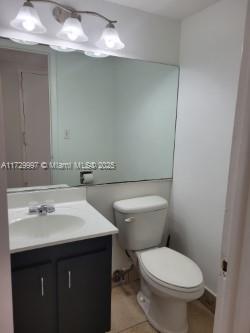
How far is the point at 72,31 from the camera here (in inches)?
59.7

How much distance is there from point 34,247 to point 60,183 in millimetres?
637

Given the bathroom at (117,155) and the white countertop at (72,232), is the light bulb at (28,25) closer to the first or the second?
the bathroom at (117,155)

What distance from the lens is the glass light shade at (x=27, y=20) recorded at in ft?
4.53

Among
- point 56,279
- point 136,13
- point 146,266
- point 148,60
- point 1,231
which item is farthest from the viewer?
point 148,60

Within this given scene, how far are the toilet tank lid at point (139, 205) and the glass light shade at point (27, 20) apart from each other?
1253 mm

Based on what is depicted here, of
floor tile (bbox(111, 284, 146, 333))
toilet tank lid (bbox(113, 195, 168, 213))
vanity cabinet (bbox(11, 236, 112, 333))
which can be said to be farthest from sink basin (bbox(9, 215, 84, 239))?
floor tile (bbox(111, 284, 146, 333))

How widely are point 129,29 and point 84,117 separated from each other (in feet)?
2.28

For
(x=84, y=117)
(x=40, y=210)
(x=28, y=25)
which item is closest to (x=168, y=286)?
(x=40, y=210)

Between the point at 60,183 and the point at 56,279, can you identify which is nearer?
the point at 56,279

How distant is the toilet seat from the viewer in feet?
4.84

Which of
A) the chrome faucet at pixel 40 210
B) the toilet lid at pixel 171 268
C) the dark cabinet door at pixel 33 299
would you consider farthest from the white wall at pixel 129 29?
the toilet lid at pixel 171 268

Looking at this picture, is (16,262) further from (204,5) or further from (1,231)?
(204,5)

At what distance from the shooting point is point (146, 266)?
1.64 m

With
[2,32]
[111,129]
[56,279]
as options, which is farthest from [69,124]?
[56,279]
